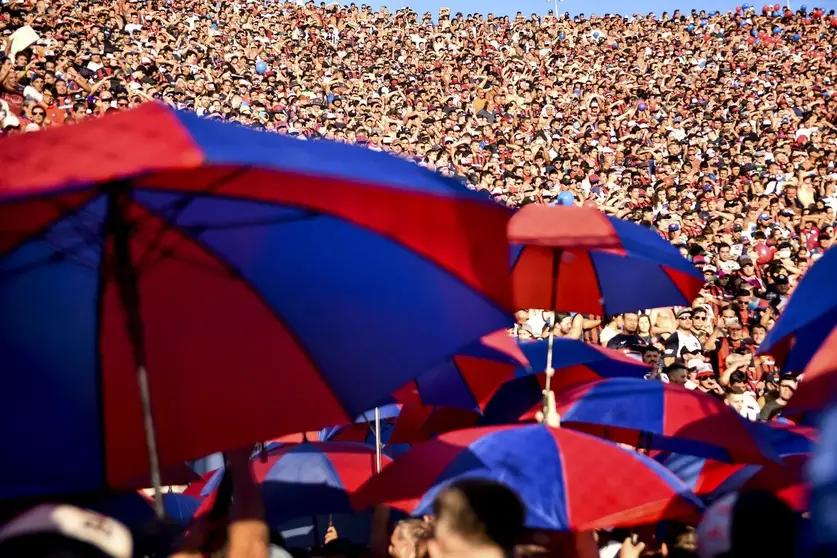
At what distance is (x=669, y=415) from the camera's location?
418 centimetres


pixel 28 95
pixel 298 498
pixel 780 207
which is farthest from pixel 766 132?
pixel 298 498

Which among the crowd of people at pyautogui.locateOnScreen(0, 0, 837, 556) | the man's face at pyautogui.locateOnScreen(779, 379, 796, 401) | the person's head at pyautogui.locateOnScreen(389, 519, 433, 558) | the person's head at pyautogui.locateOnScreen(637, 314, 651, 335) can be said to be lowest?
the person's head at pyautogui.locateOnScreen(389, 519, 433, 558)

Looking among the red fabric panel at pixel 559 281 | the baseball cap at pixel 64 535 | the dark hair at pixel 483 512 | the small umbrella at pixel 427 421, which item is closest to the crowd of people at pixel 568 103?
the red fabric panel at pixel 559 281

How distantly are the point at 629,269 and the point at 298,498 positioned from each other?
7.28 feet

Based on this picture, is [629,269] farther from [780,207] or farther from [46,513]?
[780,207]

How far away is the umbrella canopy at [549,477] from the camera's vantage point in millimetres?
3260

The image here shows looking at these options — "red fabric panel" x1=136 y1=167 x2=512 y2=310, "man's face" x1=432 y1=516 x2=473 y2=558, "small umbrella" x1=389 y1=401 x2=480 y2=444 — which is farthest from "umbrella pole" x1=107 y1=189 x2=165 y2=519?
"small umbrella" x1=389 y1=401 x2=480 y2=444

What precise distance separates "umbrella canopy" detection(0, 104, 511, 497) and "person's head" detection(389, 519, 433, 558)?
1024mm

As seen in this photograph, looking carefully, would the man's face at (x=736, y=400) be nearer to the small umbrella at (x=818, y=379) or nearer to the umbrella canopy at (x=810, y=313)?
the umbrella canopy at (x=810, y=313)

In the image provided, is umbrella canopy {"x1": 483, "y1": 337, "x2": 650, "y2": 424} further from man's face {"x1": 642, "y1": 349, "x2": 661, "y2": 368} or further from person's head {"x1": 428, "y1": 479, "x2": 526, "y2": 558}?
person's head {"x1": 428, "y1": 479, "x2": 526, "y2": 558}

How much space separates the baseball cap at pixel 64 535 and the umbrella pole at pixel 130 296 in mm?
848

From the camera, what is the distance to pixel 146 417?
279cm

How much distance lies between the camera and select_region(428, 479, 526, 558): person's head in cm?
236

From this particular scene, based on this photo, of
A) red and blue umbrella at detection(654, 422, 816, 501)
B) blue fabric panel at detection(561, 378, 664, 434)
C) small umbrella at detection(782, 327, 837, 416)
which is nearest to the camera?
small umbrella at detection(782, 327, 837, 416)
